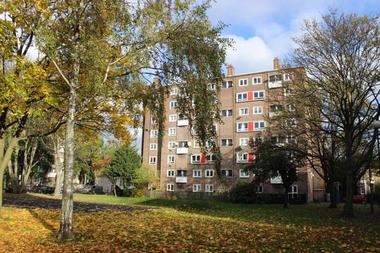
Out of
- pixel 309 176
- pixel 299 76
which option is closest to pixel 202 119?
pixel 299 76

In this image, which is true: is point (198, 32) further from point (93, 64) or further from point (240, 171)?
point (240, 171)

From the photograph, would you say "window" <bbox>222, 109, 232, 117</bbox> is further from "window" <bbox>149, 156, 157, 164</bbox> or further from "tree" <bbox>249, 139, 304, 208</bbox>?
"tree" <bbox>249, 139, 304, 208</bbox>

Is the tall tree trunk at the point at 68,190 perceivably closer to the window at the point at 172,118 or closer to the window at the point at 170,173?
the window at the point at 170,173

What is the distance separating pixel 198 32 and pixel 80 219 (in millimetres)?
10231

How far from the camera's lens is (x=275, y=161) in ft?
133

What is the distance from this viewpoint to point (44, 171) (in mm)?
82312

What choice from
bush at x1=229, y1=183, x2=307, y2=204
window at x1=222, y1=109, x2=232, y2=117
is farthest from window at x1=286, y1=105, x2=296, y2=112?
window at x1=222, y1=109, x2=232, y2=117

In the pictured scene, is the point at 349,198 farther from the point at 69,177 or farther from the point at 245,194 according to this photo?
the point at 245,194

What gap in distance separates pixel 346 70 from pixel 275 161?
53.9 feet

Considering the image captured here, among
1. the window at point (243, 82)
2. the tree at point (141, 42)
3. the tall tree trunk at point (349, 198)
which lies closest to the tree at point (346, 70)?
the tall tree trunk at point (349, 198)

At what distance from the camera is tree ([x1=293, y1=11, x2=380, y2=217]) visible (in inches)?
971

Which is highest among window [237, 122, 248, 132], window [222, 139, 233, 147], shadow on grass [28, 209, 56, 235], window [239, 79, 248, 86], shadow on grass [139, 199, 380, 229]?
window [239, 79, 248, 86]

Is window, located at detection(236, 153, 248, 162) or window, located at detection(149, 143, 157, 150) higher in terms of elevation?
window, located at detection(149, 143, 157, 150)

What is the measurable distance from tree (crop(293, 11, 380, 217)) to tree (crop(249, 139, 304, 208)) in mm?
7000
